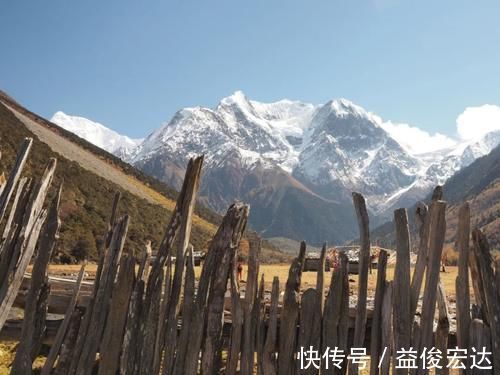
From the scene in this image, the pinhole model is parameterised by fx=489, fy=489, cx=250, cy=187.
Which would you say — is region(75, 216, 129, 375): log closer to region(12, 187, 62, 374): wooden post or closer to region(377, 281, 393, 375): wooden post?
region(12, 187, 62, 374): wooden post

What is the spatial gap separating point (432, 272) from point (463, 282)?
0.23 meters

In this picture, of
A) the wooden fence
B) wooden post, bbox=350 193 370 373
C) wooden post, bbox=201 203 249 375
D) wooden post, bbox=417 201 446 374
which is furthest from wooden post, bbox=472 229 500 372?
wooden post, bbox=201 203 249 375

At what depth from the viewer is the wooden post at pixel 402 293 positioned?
3666 millimetres

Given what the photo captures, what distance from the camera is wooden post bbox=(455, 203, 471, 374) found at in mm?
3672

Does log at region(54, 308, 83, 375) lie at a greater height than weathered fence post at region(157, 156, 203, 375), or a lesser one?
lesser

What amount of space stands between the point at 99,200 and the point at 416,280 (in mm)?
23615

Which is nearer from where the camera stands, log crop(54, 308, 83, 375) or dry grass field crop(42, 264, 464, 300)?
log crop(54, 308, 83, 375)

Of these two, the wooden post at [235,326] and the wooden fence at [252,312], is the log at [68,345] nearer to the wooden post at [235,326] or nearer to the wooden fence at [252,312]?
the wooden fence at [252,312]

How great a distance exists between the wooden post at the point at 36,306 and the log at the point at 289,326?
2132 millimetres

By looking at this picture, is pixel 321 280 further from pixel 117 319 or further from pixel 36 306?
pixel 36 306

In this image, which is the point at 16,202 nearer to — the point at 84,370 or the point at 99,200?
the point at 84,370

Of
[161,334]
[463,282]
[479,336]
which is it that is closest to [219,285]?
[161,334]

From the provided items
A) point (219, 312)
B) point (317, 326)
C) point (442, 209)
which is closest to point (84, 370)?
point (219, 312)

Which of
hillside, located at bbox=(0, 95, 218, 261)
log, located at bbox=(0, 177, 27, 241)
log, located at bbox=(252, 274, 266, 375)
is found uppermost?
hillside, located at bbox=(0, 95, 218, 261)
